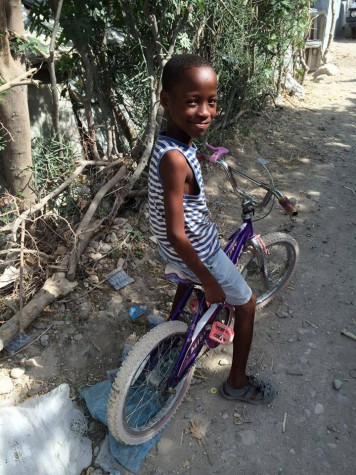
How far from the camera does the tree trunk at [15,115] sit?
103 inches

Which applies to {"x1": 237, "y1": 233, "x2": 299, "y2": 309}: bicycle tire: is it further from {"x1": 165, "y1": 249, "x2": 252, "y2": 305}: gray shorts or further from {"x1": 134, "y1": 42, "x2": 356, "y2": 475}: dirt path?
{"x1": 165, "y1": 249, "x2": 252, "y2": 305}: gray shorts

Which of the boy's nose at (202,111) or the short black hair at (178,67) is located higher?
the short black hair at (178,67)

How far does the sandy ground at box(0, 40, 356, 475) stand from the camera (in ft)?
7.10

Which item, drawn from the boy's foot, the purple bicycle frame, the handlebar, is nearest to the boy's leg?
the boy's foot

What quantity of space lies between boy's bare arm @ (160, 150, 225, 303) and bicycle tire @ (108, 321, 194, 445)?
45cm

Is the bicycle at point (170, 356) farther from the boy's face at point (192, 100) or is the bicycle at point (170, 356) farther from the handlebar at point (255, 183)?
the boy's face at point (192, 100)

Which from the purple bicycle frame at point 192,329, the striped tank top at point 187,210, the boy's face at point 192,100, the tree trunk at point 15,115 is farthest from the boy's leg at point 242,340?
the tree trunk at point 15,115

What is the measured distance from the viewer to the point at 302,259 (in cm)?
354

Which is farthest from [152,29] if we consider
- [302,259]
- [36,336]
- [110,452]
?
[110,452]

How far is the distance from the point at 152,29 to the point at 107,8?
41 cm

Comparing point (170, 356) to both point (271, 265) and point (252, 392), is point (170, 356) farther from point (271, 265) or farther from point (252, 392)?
point (271, 265)

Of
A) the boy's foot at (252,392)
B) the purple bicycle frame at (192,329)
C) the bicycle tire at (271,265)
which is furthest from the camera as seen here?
the bicycle tire at (271,265)

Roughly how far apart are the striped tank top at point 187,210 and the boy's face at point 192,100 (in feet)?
0.32

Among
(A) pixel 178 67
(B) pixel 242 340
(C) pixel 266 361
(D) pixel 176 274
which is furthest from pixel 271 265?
(A) pixel 178 67
